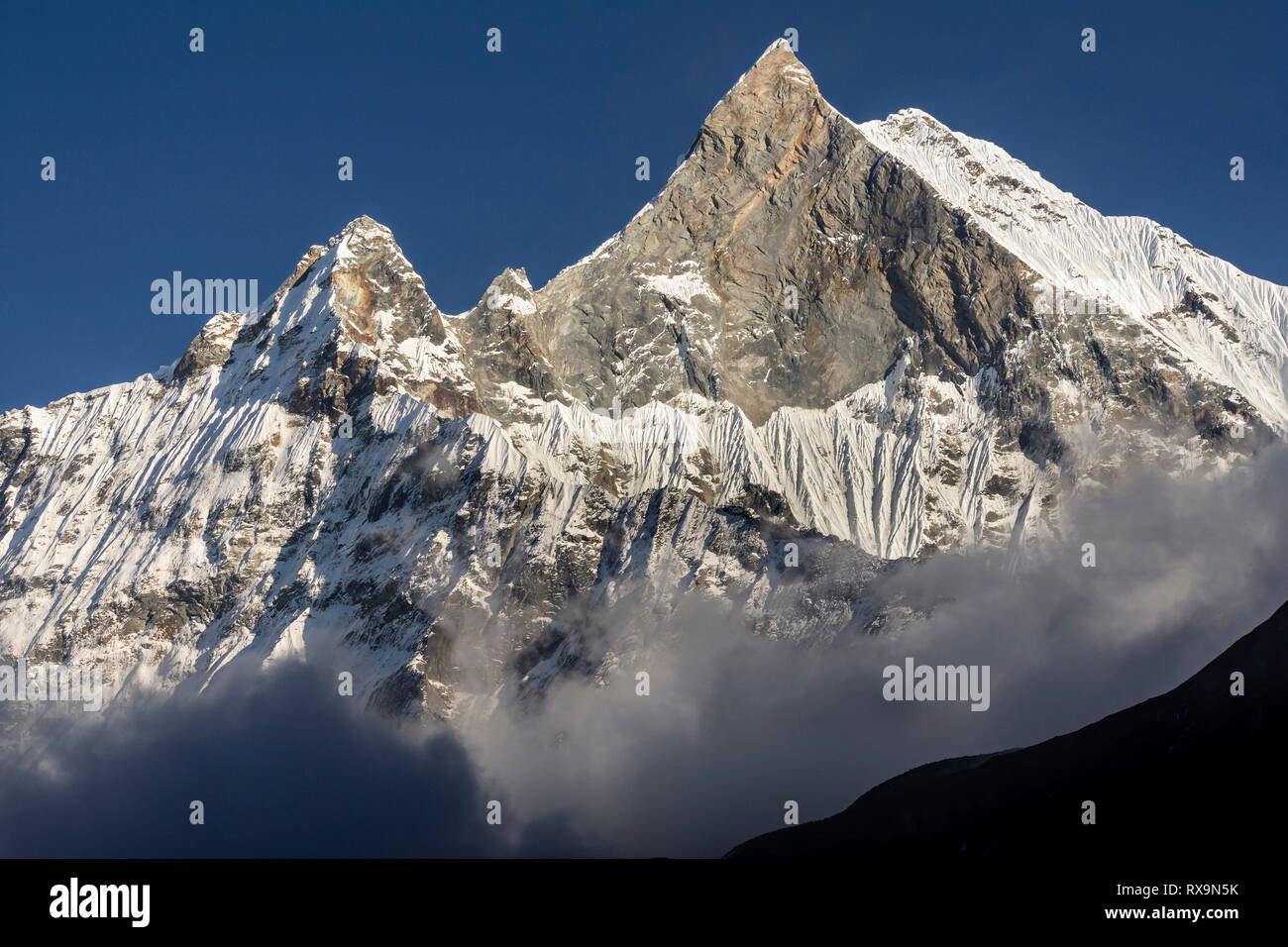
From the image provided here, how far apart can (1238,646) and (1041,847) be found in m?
24.1

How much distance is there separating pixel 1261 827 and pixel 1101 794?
18.9 meters

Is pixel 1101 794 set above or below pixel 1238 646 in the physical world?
below

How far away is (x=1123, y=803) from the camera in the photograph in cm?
11025

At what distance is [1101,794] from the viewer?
11512cm

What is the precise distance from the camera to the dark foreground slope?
9838cm

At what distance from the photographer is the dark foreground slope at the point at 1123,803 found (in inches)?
3873
